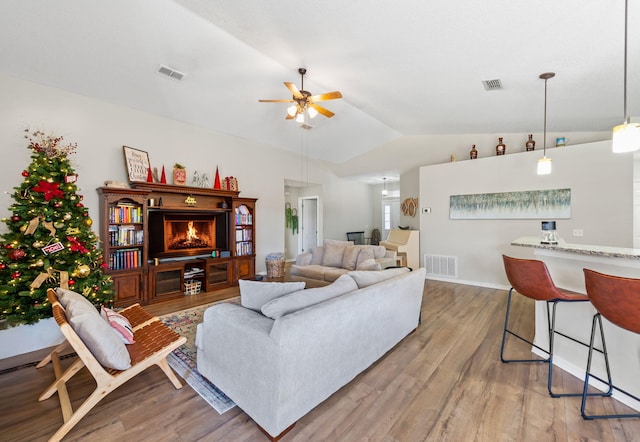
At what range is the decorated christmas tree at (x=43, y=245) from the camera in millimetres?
2631

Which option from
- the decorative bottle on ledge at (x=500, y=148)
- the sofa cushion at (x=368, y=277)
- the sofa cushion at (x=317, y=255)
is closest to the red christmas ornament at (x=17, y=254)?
the sofa cushion at (x=368, y=277)

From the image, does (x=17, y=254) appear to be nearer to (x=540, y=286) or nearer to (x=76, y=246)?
(x=76, y=246)

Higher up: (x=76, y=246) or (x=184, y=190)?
(x=184, y=190)

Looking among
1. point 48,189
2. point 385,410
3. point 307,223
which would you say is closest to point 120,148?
point 48,189

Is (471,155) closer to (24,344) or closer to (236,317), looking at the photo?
(236,317)

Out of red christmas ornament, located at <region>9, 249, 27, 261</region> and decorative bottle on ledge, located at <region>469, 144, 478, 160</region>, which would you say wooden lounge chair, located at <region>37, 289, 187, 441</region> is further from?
decorative bottle on ledge, located at <region>469, 144, 478, 160</region>

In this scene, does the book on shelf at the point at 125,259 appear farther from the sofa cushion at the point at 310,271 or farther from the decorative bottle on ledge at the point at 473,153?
the decorative bottle on ledge at the point at 473,153

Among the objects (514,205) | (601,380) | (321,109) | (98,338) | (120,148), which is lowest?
(601,380)

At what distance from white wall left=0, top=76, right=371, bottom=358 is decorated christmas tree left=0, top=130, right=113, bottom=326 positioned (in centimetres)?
45

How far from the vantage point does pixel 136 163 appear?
14.1 ft

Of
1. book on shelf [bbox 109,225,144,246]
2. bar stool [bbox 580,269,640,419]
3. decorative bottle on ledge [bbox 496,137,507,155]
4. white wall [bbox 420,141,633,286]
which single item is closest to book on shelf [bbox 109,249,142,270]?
book on shelf [bbox 109,225,144,246]

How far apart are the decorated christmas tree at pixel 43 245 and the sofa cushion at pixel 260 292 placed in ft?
7.02

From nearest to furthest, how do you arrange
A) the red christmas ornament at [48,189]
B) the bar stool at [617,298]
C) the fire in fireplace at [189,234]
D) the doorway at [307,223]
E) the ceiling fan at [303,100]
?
the bar stool at [617,298] → the red christmas ornament at [48,189] → the ceiling fan at [303,100] → the fire in fireplace at [189,234] → the doorway at [307,223]

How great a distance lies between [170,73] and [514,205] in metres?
5.97
